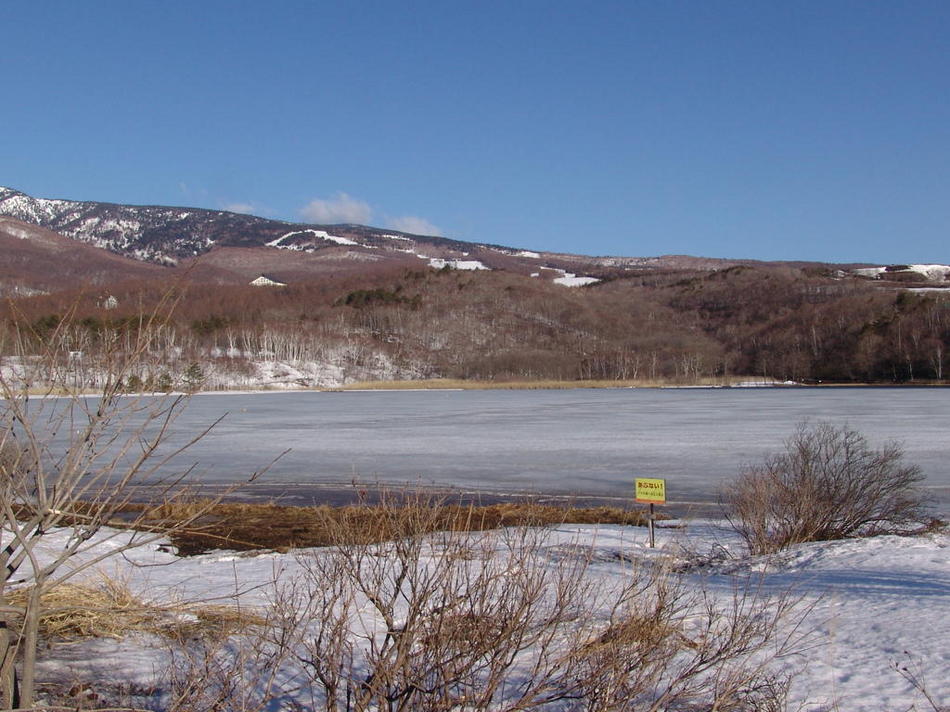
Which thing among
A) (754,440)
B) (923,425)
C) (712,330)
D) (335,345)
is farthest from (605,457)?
(712,330)

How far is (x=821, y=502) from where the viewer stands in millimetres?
10648

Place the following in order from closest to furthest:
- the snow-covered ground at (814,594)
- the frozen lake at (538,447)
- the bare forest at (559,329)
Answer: the snow-covered ground at (814,594), the frozen lake at (538,447), the bare forest at (559,329)

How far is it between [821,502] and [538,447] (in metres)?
13.3

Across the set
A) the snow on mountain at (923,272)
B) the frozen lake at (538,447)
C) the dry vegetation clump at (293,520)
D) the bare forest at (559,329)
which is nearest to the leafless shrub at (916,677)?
the dry vegetation clump at (293,520)

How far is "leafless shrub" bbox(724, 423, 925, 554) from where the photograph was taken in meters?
9.99

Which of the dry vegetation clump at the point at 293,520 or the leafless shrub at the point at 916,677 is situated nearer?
the leafless shrub at the point at 916,677

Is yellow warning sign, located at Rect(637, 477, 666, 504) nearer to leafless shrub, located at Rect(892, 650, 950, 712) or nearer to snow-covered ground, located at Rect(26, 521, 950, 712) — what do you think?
snow-covered ground, located at Rect(26, 521, 950, 712)

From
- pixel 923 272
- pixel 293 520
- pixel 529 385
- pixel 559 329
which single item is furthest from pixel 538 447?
pixel 923 272

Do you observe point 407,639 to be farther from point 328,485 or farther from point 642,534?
point 328,485

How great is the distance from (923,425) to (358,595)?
2719 centimetres

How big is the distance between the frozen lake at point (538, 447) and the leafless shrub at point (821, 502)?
2345 mm

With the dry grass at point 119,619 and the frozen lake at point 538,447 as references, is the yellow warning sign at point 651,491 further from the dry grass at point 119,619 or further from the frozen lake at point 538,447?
the dry grass at point 119,619

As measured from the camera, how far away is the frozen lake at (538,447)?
55.8ft

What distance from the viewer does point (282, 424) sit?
3381 cm
